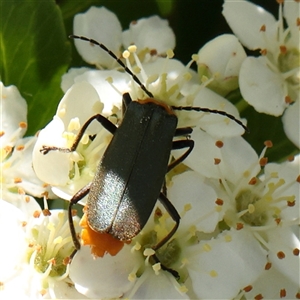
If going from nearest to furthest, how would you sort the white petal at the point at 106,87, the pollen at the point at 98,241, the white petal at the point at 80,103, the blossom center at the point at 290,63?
the pollen at the point at 98,241 → the white petal at the point at 80,103 → the white petal at the point at 106,87 → the blossom center at the point at 290,63

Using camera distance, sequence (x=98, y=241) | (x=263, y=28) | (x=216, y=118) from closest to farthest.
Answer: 1. (x=98, y=241)
2. (x=216, y=118)
3. (x=263, y=28)

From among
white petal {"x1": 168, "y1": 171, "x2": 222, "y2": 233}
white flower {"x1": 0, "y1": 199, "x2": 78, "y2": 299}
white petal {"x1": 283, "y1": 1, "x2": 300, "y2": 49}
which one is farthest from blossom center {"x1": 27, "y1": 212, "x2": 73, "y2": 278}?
white petal {"x1": 283, "y1": 1, "x2": 300, "y2": 49}

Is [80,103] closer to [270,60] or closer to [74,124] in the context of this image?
[74,124]

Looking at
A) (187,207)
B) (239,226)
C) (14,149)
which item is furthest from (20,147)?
(239,226)

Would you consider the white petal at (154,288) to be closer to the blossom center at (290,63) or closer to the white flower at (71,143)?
the white flower at (71,143)

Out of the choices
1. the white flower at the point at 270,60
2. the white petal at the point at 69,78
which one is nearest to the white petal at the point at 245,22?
the white flower at the point at 270,60

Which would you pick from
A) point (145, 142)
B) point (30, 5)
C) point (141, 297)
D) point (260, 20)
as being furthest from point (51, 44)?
point (141, 297)
